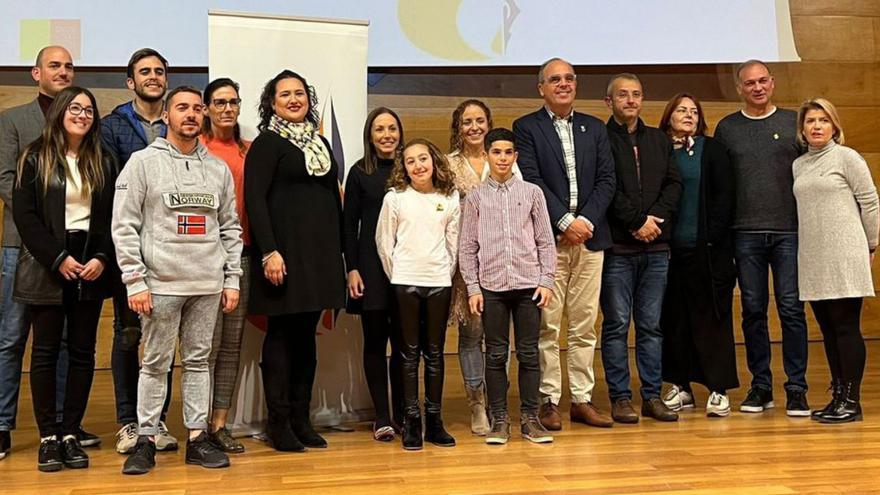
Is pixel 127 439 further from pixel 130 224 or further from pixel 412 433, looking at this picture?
pixel 412 433

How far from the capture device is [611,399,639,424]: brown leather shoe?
358 centimetres

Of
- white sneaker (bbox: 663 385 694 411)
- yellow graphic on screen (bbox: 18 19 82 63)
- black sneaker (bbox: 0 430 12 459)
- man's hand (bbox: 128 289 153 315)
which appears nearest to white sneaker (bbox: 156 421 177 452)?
black sneaker (bbox: 0 430 12 459)

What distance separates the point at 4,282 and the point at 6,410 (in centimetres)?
43

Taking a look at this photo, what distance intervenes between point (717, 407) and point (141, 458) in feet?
7.05

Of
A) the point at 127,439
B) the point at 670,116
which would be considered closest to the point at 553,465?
the point at 127,439

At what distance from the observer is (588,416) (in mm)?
3576

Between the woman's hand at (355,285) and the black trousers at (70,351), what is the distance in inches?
33.3

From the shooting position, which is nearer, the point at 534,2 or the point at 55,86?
the point at 55,86

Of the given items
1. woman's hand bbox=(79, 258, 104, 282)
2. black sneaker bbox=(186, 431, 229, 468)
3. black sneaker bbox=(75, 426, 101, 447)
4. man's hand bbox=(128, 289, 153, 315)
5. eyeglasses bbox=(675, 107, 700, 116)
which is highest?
eyeglasses bbox=(675, 107, 700, 116)

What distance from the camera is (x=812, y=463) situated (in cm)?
286

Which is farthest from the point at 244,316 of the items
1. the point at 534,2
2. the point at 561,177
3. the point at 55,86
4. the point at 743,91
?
the point at 534,2

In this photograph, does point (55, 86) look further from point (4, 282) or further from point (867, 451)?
point (867, 451)

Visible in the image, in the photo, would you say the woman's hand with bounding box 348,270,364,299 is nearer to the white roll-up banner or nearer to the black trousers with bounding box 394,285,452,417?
the black trousers with bounding box 394,285,452,417

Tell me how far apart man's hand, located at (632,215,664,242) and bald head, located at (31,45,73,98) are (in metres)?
2.17
